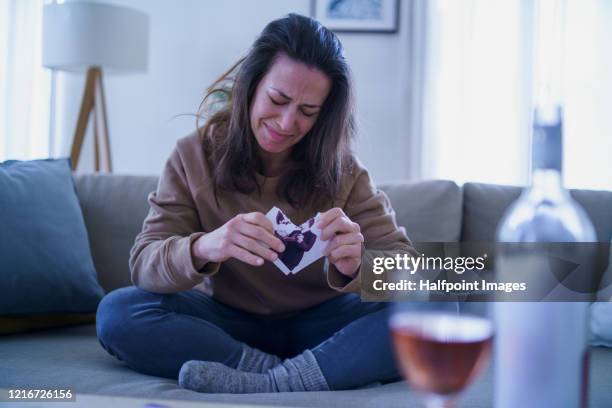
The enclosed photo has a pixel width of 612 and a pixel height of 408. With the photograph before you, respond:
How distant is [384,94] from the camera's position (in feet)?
9.63

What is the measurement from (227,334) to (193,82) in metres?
2.00

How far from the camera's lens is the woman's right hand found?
1.04 m

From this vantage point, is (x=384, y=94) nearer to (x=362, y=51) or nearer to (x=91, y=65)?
(x=362, y=51)

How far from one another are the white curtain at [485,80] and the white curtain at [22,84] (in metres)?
1.91

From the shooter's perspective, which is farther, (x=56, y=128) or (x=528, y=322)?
(x=56, y=128)

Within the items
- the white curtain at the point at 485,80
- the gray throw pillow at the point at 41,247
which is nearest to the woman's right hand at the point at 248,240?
the gray throw pillow at the point at 41,247

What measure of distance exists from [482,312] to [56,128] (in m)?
3.09

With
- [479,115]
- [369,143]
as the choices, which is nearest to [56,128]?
[369,143]

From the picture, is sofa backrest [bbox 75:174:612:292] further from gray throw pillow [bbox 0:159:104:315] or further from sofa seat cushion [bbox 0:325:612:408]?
sofa seat cushion [bbox 0:325:612:408]

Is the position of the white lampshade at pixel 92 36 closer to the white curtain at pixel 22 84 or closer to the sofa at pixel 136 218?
the white curtain at pixel 22 84

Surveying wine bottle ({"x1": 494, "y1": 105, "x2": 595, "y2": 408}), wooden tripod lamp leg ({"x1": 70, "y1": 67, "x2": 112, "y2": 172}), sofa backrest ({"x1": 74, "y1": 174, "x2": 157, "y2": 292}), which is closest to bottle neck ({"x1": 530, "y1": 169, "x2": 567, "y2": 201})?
wine bottle ({"x1": 494, "y1": 105, "x2": 595, "y2": 408})

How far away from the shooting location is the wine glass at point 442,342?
1.22 ft

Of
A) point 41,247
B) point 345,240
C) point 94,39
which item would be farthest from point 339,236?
point 94,39

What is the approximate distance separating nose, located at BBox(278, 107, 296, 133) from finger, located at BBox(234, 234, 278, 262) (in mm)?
358
